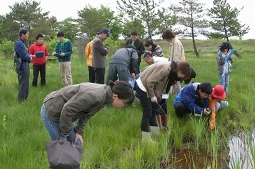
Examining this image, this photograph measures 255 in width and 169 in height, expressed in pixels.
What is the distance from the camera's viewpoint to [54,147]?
208 cm

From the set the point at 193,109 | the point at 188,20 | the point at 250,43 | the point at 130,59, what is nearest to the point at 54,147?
the point at 193,109

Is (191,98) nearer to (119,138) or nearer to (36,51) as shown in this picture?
(119,138)

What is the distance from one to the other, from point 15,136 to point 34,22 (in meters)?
30.9

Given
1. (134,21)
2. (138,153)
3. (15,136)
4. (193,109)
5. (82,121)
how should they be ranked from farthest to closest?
1. (134,21)
2. (193,109)
3. (15,136)
4. (138,153)
5. (82,121)

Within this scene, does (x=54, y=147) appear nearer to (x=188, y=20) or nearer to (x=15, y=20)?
(x=188, y=20)

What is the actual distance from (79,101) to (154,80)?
152 centimetres

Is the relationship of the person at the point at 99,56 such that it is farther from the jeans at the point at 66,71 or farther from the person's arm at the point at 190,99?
the person's arm at the point at 190,99

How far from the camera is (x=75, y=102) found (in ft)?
6.71

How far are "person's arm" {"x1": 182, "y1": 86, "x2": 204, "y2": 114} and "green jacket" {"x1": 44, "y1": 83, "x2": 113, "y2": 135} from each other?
90.6 inches

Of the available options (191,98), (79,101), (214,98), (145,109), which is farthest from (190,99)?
(79,101)

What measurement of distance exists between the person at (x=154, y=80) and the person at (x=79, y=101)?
1192mm

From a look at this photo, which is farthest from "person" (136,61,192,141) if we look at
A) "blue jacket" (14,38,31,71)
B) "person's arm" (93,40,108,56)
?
"blue jacket" (14,38,31,71)

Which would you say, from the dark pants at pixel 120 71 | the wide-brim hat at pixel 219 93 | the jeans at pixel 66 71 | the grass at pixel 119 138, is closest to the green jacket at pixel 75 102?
the grass at pixel 119 138

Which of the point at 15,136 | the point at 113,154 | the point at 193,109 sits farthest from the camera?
the point at 193,109
